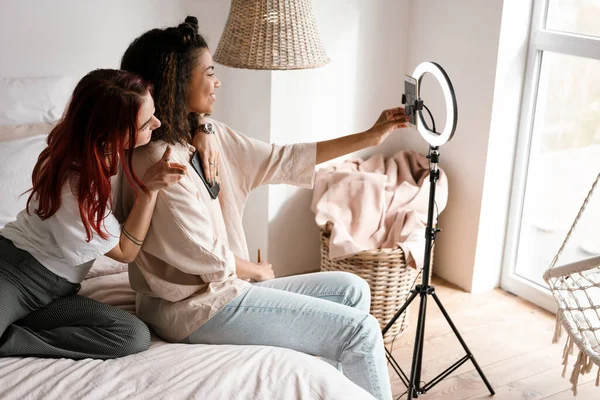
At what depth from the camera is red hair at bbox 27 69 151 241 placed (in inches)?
58.0

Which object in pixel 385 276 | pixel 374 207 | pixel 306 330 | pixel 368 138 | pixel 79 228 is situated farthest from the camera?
pixel 374 207

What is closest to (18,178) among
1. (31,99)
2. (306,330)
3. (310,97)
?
(31,99)

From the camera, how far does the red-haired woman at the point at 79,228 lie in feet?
4.85

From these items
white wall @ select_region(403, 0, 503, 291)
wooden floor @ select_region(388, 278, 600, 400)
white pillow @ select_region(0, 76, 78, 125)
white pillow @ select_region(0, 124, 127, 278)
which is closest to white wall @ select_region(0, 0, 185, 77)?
white pillow @ select_region(0, 76, 78, 125)

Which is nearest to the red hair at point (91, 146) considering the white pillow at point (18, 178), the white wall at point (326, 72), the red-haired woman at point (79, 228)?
the red-haired woman at point (79, 228)

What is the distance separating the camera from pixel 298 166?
2018mm

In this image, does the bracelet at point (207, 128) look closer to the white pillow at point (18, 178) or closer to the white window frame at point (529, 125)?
the white pillow at point (18, 178)

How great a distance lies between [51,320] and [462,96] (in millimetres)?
1780

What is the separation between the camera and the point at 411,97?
187 centimetres

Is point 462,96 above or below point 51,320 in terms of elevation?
above

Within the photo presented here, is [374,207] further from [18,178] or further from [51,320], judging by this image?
[51,320]

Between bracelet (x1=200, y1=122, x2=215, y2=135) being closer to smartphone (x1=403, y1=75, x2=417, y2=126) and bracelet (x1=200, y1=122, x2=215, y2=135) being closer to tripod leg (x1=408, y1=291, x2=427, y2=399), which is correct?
smartphone (x1=403, y1=75, x2=417, y2=126)

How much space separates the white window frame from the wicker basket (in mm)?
544

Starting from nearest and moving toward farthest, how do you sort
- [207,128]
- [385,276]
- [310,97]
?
[207,128] → [385,276] → [310,97]
